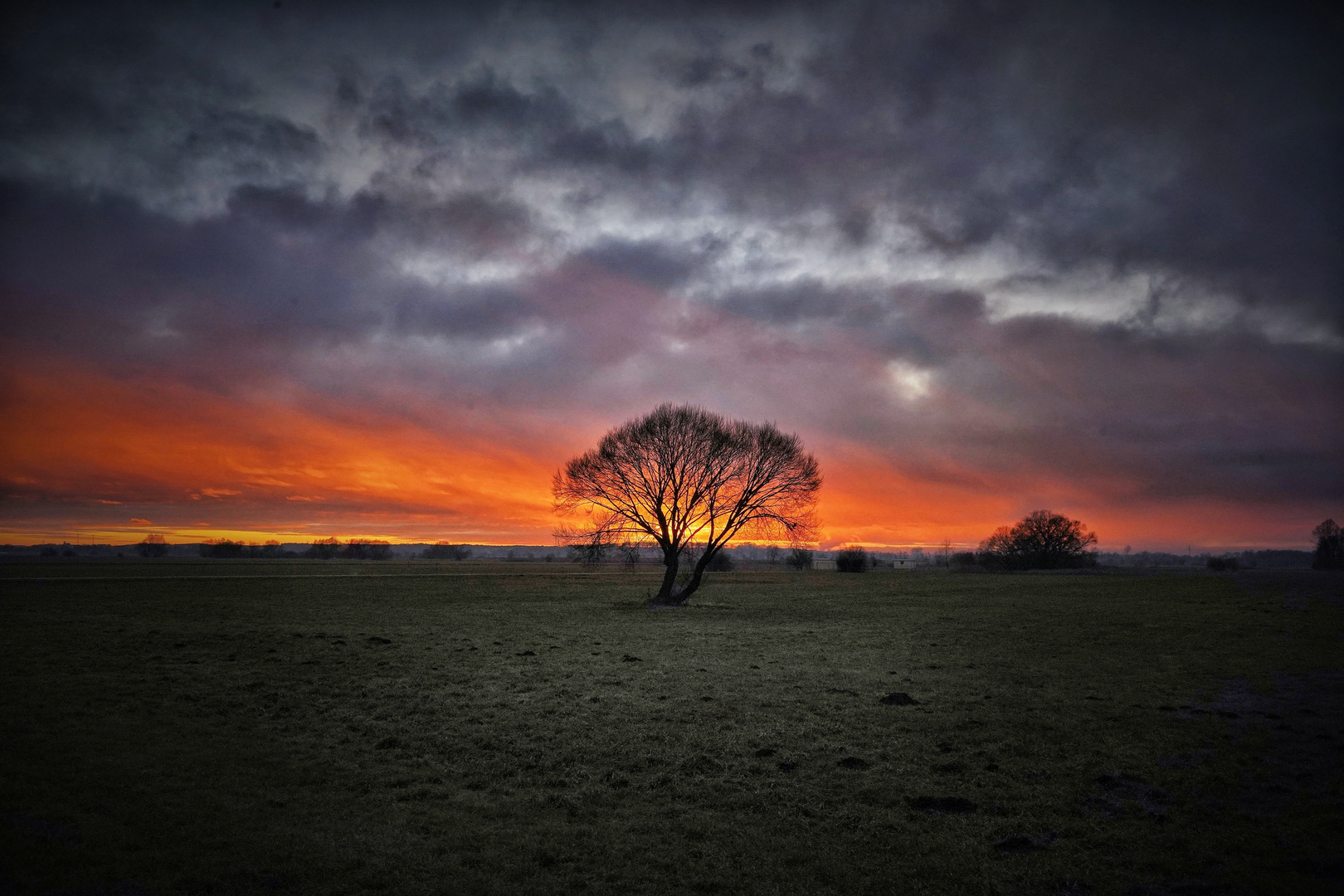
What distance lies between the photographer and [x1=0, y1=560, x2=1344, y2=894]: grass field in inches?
263

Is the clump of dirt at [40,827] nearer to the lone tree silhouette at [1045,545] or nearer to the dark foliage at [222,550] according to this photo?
the lone tree silhouette at [1045,545]

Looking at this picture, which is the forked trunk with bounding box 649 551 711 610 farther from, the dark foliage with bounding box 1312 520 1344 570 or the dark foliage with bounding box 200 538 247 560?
the dark foliage with bounding box 200 538 247 560

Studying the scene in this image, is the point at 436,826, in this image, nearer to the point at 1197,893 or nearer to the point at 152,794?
the point at 152,794

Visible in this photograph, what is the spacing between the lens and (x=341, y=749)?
35.5 feet

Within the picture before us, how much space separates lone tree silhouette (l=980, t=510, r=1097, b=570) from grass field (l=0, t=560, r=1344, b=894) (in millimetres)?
92175

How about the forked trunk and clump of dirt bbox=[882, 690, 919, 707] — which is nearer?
clump of dirt bbox=[882, 690, 919, 707]

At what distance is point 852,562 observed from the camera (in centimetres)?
10581

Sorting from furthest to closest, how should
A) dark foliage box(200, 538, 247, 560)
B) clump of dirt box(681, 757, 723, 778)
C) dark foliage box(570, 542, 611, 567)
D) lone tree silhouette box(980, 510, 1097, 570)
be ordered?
dark foliage box(200, 538, 247, 560), lone tree silhouette box(980, 510, 1097, 570), dark foliage box(570, 542, 611, 567), clump of dirt box(681, 757, 723, 778)

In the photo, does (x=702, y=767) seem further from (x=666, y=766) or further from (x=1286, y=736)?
(x=1286, y=736)

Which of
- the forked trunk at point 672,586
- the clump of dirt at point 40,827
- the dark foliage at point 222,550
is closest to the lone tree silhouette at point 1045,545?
the forked trunk at point 672,586

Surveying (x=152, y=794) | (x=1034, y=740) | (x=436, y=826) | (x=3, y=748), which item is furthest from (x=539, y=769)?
(x=1034, y=740)

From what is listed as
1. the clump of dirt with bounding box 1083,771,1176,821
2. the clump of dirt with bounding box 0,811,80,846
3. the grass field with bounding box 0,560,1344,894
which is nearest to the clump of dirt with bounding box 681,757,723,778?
the grass field with bounding box 0,560,1344,894

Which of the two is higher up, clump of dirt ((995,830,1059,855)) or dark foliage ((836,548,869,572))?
clump of dirt ((995,830,1059,855))

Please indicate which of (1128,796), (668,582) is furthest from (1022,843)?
(668,582)
